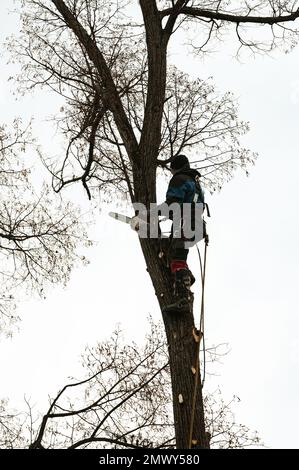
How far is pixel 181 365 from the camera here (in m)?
5.54

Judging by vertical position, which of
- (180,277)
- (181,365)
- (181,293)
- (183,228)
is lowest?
(181,365)

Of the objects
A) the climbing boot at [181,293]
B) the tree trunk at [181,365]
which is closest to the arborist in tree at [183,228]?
the climbing boot at [181,293]

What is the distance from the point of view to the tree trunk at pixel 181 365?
5.35 meters

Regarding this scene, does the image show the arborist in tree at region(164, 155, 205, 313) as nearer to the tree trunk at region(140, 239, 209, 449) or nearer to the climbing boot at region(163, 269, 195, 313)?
the climbing boot at region(163, 269, 195, 313)

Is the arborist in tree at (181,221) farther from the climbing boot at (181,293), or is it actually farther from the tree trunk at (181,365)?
the tree trunk at (181,365)

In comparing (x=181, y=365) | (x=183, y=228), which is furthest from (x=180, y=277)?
(x=181, y=365)

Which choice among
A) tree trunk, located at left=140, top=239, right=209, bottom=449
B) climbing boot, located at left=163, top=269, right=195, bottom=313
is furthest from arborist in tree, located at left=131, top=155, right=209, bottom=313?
tree trunk, located at left=140, top=239, right=209, bottom=449

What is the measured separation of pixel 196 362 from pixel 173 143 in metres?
3.10

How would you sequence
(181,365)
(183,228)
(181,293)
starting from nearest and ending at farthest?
(181,365)
(181,293)
(183,228)

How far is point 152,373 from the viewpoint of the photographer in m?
8.79

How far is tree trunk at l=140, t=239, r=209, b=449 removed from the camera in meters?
5.35

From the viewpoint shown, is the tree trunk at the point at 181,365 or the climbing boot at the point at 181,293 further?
the climbing boot at the point at 181,293

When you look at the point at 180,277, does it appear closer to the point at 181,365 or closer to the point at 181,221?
the point at 181,221
